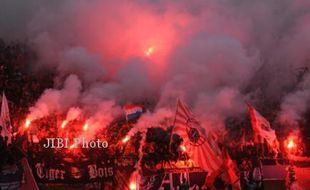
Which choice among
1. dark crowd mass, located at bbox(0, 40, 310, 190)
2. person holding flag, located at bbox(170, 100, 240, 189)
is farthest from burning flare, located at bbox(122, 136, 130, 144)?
person holding flag, located at bbox(170, 100, 240, 189)

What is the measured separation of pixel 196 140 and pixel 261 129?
2244 millimetres

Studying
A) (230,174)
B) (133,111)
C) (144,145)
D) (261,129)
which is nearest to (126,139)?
(144,145)

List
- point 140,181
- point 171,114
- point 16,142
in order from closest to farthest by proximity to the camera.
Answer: point 16,142 < point 140,181 < point 171,114

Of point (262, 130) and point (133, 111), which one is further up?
point (133, 111)

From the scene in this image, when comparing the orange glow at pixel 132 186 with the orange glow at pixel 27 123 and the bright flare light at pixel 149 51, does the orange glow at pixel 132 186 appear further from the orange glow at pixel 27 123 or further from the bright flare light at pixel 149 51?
the bright flare light at pixel 149 51

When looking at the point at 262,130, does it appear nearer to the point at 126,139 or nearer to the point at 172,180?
the point at 172,180

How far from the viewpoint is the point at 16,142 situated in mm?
14492

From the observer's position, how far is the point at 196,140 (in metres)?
15.6

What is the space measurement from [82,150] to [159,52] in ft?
17.9

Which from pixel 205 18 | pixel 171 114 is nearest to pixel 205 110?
pixel 171 114

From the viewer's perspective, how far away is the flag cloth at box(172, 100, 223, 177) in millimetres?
15422

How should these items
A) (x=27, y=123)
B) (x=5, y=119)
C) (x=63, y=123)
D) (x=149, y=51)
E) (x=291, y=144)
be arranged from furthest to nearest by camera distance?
(x=149, y=51) < (x=291, y=144) < (x=63, y=123) < (x=27, y=123) < (x=5, y=119)

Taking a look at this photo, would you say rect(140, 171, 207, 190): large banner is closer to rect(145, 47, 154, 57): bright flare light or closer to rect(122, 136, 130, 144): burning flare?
rect(122, 136, 130, 144): burning flare

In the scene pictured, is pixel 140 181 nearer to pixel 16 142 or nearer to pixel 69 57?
pixel 16 142
